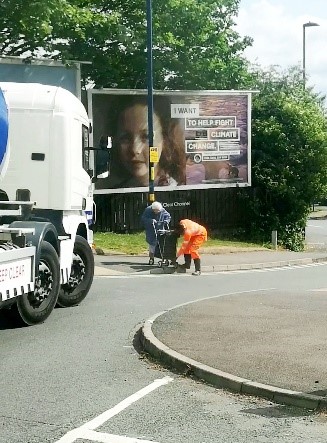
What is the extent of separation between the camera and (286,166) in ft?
106

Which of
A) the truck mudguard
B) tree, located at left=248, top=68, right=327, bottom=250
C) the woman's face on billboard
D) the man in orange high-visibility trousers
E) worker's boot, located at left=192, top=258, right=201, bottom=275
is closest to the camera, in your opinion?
the truck mudguard

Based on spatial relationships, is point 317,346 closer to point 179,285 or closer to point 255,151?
point 179,285

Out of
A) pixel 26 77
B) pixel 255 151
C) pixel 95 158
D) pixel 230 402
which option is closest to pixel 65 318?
pixel 95 158

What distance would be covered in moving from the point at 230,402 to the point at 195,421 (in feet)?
2.35

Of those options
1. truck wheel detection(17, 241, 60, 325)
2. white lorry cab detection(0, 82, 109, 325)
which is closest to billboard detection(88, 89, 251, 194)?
white lorry cab detection(0, 82, 109, 325)

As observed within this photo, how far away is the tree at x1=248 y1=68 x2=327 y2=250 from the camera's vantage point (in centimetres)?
3238

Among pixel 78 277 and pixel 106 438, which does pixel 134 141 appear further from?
pixel 106 438

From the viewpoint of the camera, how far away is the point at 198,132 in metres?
30.2

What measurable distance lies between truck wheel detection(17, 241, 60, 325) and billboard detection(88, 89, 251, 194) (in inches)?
622

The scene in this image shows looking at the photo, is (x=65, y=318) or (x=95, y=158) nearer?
(x=65, y=318)

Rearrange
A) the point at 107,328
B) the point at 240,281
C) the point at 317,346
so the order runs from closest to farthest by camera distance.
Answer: the point at 317,346
the point at 107,328
the point at 240,281

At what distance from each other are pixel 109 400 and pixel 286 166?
25563 mm

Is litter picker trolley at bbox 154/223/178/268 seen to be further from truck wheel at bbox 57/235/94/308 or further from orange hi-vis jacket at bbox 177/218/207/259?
truck wheel at bbox 57/235/94/308

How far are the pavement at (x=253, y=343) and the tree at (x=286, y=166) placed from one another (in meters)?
17.5
